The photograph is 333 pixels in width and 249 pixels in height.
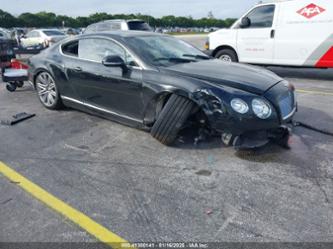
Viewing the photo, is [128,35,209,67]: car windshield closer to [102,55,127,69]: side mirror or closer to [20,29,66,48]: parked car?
[102,55,127,69]: side mirror

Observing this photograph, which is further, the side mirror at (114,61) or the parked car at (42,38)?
the parked car at (42,38)

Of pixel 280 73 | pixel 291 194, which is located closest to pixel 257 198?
pixel 291 194

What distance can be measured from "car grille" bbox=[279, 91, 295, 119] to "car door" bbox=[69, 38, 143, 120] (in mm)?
1765

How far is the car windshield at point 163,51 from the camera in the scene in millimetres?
4082

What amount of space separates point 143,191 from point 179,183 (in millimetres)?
387

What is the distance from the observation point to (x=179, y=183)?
3.07 meters

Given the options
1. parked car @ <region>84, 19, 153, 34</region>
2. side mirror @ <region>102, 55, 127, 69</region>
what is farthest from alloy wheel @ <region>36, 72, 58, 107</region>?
parked car @ <region>84, 19, 153, 34</region>

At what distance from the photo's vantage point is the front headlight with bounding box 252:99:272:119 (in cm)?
330

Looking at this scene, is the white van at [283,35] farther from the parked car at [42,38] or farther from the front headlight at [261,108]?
the parked car at [42,38]

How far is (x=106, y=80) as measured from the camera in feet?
14.2

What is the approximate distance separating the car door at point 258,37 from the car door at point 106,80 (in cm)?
557

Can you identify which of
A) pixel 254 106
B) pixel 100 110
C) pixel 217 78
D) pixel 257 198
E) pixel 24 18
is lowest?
pixel 257 198

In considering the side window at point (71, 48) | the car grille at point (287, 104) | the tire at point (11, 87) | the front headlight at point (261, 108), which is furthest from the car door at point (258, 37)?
the tire at point (11, 87)

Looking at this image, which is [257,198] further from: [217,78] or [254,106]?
[217,78]
